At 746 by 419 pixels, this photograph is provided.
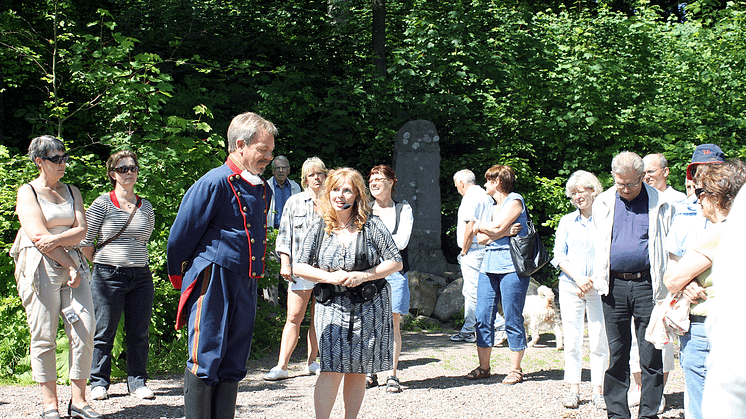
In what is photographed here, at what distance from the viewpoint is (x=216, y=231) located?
10.4 feet

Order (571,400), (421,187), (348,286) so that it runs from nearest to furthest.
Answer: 1. (348,286)
2. (571,400)
3. (421,187)

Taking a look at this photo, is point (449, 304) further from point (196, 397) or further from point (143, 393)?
point (196, 397)

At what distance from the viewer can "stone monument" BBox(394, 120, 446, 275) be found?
33.6 ft

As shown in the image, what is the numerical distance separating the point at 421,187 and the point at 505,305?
16.2 feet

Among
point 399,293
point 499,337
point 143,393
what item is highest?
point 399,293

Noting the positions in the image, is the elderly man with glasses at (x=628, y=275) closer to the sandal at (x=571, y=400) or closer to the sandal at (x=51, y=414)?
the sandal at (x=571, y=400)

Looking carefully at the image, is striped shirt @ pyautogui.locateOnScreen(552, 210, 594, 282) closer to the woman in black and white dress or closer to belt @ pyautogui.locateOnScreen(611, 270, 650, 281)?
belt @ pyautogui.locateOnScreen(611, 270, 650, 281)

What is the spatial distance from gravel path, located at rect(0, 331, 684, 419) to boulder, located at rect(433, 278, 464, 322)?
234cm

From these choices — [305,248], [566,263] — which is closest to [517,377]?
[566,263]

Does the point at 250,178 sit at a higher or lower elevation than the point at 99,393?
higher

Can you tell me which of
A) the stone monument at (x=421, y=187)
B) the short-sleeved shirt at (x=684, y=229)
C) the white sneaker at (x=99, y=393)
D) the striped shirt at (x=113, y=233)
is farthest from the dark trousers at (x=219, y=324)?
the stone monument at (x=421, y=187)

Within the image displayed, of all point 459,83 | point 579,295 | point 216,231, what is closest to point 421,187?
point 459,83

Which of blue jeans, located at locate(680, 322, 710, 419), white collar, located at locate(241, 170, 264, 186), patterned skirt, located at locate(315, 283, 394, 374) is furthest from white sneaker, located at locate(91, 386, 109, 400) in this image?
blue jeans, located at locate(680, 322, 710, 419)

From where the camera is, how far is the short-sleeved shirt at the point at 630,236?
4.11 metres
